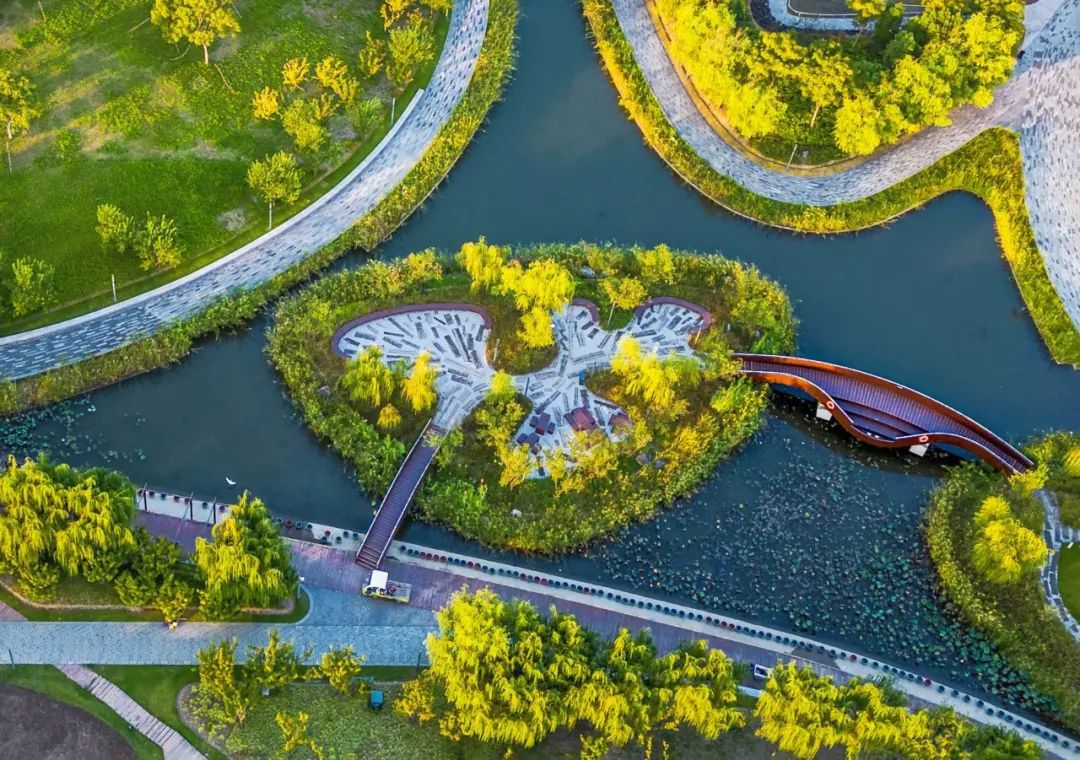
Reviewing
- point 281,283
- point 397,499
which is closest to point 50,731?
point 397,499

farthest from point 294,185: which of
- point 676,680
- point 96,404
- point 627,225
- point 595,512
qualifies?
point 676,680

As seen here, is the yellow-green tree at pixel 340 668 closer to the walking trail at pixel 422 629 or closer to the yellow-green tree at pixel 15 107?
the walking trail at pixel 422 629

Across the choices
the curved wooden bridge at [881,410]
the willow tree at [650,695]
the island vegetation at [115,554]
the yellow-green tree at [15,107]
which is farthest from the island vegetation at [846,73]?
the island vegetation at [115,554]

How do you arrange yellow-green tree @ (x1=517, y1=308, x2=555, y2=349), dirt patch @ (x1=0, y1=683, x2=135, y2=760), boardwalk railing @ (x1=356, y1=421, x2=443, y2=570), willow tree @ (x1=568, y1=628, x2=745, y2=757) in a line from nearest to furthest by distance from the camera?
dirt patch @ (x1=0, y1=683, x2=135, y2=760)
willow tree @ (x1=568, y1=628, x2=745, y2=757)
boardwalk railing @ (x1=356, y1=421, x2=443, y2=570)
yellow-green tree @ (x1=517, y1=308, x2=555, y2=349)

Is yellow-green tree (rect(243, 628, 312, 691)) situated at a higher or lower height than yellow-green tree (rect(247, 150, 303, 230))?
lower

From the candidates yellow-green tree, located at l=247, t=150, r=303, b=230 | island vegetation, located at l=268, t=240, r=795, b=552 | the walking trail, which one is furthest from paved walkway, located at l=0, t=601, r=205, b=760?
yellow-green tree, located at l=247, t=150, r=303, b=230

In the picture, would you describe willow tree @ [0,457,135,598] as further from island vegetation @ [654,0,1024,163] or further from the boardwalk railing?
island vegetation @ [654,0,1024,163]
